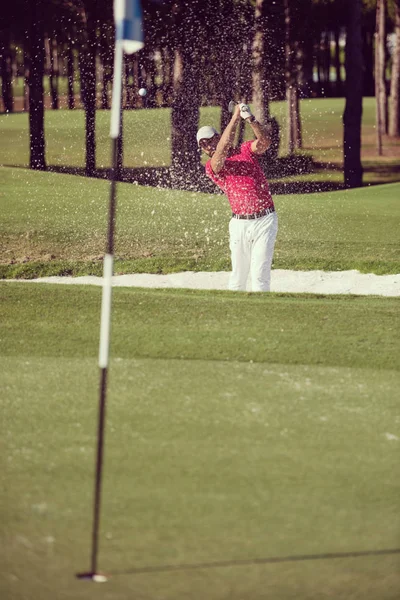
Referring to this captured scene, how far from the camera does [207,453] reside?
4.79 m

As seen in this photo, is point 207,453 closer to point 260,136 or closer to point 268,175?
point 260,136

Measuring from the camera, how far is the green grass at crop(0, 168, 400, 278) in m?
12.5

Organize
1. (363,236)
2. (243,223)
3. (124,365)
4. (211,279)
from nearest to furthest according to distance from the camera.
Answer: (124,365) → (243,223) → (211,279) → (363,236)

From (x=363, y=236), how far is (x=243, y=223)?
4.83 m

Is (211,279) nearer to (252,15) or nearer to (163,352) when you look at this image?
(163,352)

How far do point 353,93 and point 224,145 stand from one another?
16135 mm

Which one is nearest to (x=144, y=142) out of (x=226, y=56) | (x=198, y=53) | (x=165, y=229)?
(x=198, y=53)

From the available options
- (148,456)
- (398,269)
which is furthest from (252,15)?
(148,456)

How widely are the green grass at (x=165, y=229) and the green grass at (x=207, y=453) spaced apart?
4419mm

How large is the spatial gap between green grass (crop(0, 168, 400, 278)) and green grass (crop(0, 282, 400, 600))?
14.5ft

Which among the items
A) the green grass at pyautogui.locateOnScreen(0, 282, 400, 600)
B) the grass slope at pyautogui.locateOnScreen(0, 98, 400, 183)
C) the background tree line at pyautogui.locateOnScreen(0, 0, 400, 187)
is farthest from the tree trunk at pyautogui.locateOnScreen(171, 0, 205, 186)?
the green grass at pyautogui.locateOnScreen(0, 282, 400, 600)

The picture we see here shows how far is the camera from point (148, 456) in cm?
475

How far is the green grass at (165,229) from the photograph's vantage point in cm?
1246

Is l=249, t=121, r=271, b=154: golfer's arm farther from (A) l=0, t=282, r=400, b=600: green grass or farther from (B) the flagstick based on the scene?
(B) the flagstick
